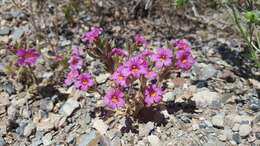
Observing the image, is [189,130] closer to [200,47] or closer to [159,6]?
[200,47]

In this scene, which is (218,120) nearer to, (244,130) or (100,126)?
(244,130)

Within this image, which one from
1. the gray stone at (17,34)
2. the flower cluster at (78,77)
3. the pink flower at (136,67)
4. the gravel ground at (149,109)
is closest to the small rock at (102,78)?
the gravel ground at (149,109)

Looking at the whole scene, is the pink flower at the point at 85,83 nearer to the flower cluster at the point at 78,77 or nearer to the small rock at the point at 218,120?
the flower cluster at the point at 78,77

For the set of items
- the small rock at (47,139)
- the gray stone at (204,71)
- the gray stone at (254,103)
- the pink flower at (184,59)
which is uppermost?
the pink flower at (184,59)

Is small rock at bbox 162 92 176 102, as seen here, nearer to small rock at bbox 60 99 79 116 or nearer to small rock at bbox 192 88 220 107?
small rock at bbox 192 88 220 107

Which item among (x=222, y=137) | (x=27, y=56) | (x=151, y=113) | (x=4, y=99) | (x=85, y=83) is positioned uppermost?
(x=27, y=56)

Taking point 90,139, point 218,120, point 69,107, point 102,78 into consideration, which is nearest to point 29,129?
point 69,107

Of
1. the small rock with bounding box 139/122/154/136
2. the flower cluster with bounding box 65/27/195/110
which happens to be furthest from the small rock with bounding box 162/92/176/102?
the small rock with bounding box 139/122/154/136
